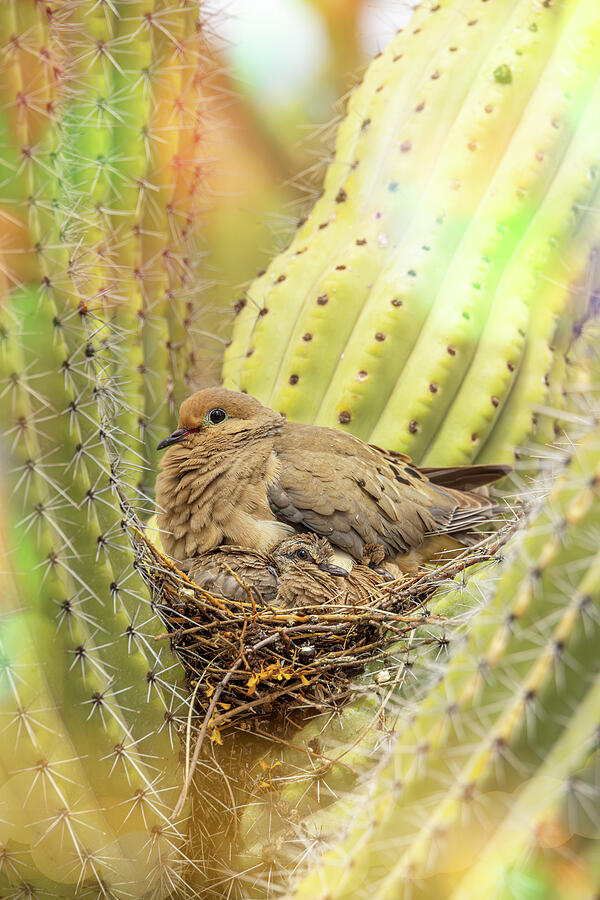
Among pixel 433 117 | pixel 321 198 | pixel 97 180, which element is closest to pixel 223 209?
pixel 321 198

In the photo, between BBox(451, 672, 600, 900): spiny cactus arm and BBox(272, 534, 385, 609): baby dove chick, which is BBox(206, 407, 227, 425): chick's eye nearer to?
BBox(272, 534, 385, 609): baby dove chick

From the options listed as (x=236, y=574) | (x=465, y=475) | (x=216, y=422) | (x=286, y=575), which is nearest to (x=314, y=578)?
(x=286, y=575)

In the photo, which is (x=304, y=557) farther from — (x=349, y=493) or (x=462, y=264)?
(x=462, y=264)

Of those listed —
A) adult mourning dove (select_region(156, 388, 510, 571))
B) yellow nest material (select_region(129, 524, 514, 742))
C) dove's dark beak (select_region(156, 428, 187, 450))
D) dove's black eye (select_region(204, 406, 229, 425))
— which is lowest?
yellow nest material (select_region(129, 524, 514, 742))

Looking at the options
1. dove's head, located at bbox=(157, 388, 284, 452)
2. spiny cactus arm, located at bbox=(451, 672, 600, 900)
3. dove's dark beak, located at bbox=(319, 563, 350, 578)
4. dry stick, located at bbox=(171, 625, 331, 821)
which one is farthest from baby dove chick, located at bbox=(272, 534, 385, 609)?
spiny cactus arm, located at bbox=(451, 672, 600, 900)

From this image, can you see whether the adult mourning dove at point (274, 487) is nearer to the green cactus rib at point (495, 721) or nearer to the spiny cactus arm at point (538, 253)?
the spiny cactus arm at point (538, 253)

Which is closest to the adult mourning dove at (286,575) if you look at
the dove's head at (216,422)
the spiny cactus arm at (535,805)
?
the dove's head at (216,422)
